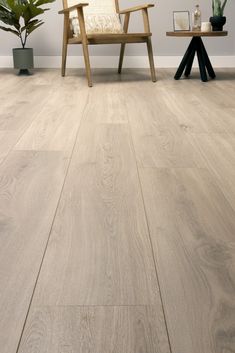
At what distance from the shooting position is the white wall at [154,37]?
3.50m

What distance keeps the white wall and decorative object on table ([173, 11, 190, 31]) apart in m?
0.30

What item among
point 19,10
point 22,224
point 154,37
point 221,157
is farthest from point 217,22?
point 22,224

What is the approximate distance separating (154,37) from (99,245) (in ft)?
9.64

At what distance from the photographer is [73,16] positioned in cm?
297

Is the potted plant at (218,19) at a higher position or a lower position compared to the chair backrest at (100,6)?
lower

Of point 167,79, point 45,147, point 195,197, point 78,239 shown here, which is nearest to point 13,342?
point 78,239

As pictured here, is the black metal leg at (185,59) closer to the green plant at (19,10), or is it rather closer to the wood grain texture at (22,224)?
the green plant at (19,10)

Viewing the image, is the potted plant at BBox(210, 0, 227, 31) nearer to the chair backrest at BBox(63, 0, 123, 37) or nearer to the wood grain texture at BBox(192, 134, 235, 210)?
the chair backrest at BBox(63, 0, 123, 37)

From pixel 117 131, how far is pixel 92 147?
224mm

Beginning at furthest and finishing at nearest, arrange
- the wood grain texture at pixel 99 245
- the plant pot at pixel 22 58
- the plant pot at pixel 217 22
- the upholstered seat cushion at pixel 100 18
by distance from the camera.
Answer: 1. the plant pot at pixel 22 58
2. the upholstered seat cushion at pixel 100 18
3. the plant pot at pixel 217 22
4. the wood grain texture at pixel 99 245

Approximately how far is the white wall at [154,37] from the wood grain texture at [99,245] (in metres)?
2.43

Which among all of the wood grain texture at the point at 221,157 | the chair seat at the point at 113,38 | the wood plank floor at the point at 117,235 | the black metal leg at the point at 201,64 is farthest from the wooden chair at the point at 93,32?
the wood grain texture at the point at 221,157

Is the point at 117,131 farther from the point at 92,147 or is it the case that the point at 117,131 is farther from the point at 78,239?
the point at 78,239

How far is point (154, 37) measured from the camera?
3574 millimetres
